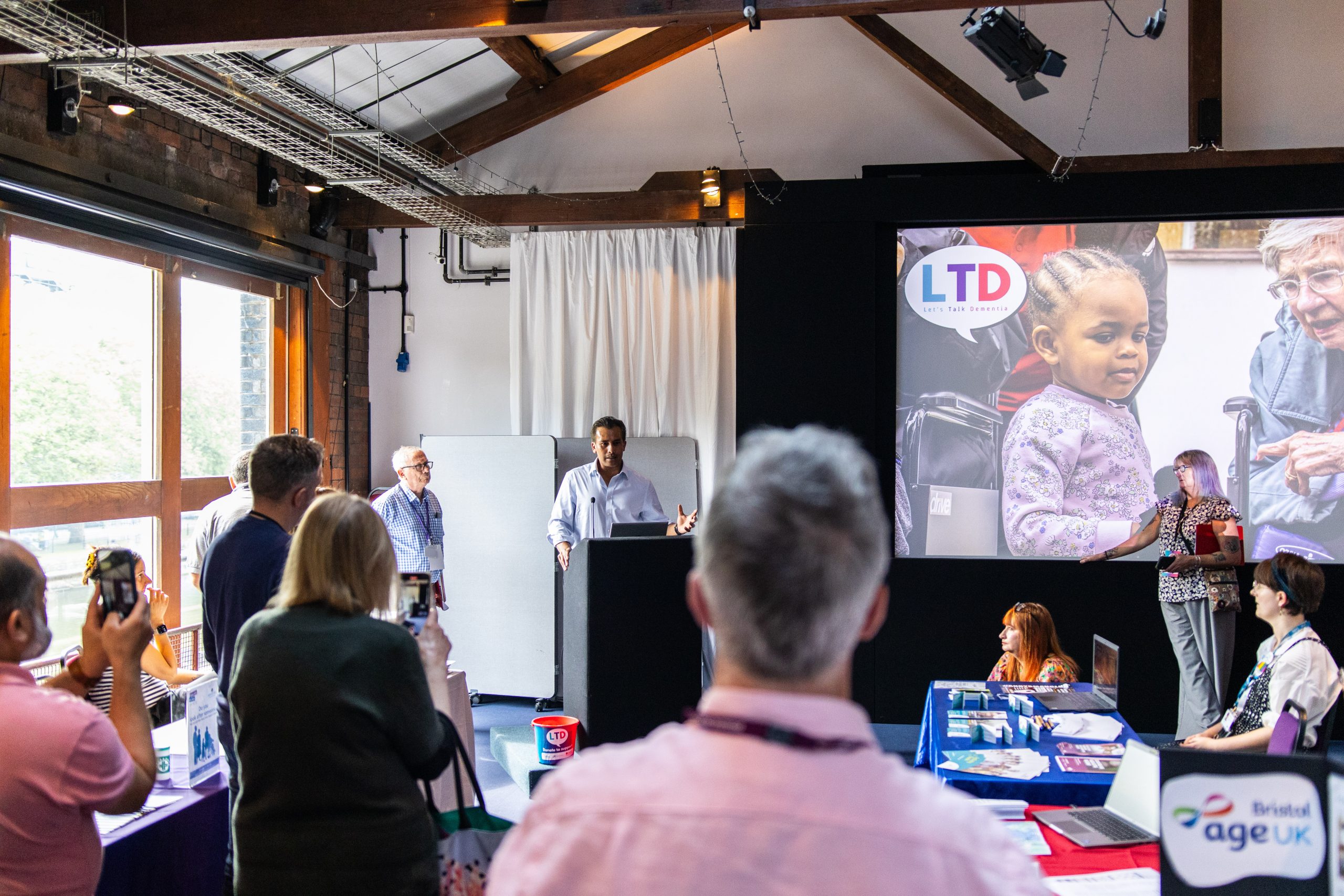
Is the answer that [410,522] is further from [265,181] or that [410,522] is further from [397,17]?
[397,17]

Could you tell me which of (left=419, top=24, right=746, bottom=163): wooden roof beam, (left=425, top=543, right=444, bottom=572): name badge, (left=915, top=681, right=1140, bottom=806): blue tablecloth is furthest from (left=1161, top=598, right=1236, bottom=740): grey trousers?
(left=419, top=24, right=746, bottom=163): wooden roof beam

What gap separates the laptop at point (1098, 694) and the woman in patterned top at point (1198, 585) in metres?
1.83

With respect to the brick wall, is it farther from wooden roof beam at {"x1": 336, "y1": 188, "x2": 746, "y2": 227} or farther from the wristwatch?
the wristwatch

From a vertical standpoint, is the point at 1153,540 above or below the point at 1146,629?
above

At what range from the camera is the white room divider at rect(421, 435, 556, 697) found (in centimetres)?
615

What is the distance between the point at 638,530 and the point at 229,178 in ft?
10.9

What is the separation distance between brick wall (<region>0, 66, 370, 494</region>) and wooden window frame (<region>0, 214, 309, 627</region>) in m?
0.20

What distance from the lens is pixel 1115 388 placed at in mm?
5559

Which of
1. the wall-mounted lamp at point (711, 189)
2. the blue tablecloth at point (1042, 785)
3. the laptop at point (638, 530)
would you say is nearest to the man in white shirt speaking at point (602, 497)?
the laptop at point (638, 530)

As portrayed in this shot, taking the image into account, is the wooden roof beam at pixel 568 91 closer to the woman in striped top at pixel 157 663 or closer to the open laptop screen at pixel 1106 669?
the woman in striped top at pixel 157 663

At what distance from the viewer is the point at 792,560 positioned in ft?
2.68

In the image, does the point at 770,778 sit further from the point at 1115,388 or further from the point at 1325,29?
the point at 1325,29

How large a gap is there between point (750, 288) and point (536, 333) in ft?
5.59

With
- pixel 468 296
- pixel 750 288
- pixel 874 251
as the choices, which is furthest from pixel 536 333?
pixel 874 251
